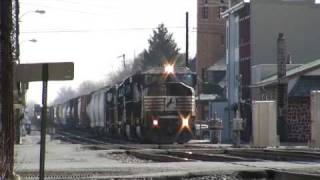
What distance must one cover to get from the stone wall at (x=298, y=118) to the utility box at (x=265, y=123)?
11.5 meters

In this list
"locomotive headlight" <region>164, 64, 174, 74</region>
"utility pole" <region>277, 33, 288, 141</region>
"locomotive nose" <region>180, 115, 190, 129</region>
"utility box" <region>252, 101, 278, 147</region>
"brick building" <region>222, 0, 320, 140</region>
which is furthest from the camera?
"brick building" <region>222, 0, 320, 140</region>

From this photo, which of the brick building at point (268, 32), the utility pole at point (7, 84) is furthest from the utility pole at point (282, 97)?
the utility pole at point (7, 84)

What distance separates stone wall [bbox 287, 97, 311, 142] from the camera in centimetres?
4775

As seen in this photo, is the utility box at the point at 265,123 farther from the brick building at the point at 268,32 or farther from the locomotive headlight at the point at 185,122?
the brick building at the point at 268,32

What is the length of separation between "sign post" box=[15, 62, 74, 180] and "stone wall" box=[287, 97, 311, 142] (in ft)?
117

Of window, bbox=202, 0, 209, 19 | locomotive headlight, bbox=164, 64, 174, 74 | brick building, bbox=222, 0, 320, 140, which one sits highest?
window, bbox=202, 0, 209, 19

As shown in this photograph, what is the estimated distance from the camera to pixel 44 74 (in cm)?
1350

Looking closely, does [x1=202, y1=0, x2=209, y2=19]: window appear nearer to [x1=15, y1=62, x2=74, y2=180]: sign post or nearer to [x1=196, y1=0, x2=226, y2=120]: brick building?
[x1=196, y1=0, x2=226, y2=120]: brick building

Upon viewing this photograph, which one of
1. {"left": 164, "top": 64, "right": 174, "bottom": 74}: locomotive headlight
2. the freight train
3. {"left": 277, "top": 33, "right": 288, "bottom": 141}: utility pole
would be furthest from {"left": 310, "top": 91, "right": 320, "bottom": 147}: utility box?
{"left": 277, "top": 33, "right": 288, "bottom": 141}: utility pole

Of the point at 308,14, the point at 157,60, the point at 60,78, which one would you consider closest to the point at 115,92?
the point at 308,14

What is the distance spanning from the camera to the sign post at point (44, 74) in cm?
1337

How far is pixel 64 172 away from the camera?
18344 mm

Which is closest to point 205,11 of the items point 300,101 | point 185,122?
point 300,101

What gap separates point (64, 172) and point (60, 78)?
5325 millimetres
